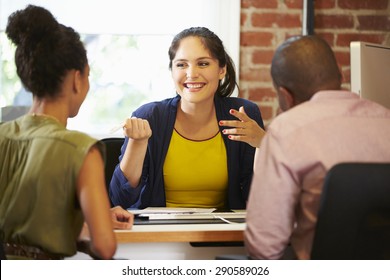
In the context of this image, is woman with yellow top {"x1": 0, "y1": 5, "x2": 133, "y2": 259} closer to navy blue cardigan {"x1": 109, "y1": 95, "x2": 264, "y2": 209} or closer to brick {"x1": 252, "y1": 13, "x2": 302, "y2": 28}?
navy blue cardigan {"x1": 109, "y1": 95, "x2": 264, "y2": 209}

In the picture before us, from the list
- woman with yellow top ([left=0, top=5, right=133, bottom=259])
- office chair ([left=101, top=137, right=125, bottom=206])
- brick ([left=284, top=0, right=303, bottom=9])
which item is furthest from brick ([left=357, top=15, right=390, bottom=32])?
woman with yellow top ([left=0, top=5, right=133, bottom=259])

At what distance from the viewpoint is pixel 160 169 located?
2318 millimetres

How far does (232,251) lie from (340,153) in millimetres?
483

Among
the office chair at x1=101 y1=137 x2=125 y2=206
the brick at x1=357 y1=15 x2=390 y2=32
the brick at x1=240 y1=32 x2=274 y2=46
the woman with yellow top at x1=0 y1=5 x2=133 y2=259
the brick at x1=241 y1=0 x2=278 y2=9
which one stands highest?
the brick at x1=241 y1=0 x2=278 y2=9

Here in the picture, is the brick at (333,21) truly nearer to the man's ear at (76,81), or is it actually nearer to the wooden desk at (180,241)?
the wooden desk at (180,241)

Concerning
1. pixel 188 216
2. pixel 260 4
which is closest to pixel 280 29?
pixel 260 4

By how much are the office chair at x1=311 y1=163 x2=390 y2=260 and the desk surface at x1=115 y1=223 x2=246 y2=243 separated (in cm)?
31

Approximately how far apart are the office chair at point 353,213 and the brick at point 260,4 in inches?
76.4

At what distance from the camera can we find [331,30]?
10.6 ft

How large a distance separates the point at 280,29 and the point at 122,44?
747 millimetres

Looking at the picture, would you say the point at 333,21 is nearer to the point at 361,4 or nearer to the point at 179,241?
the point at 361,4

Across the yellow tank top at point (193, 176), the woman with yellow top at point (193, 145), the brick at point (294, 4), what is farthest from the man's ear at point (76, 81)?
the brick at point (294, 4)

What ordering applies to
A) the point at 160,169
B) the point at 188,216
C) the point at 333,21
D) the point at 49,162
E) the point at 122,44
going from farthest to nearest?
the point at 333,21, the point at 122,44, the point at 160,169, the point at 188,216, the point at 49,162

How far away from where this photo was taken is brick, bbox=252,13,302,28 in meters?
3.18
